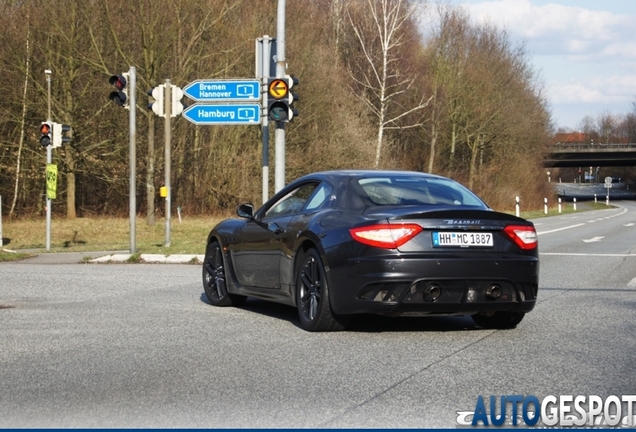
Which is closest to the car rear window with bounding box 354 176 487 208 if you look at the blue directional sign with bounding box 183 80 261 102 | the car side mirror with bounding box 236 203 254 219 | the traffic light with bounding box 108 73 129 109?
the car side mirror with bounding box 236 203 254 219

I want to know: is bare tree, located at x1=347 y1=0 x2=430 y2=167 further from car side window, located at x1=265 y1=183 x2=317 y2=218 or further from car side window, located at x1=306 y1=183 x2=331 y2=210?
car side window, located at x1=306 y1=183 x2=331 y2=210

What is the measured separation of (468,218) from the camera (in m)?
8.70

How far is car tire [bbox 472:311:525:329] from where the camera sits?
9234 mm

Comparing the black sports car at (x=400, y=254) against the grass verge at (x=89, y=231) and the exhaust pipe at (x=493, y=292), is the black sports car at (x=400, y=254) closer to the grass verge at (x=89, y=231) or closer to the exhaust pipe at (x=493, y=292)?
the exhaust pipe at (x=493, y=292)

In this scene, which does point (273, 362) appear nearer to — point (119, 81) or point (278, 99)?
point (278, 99)

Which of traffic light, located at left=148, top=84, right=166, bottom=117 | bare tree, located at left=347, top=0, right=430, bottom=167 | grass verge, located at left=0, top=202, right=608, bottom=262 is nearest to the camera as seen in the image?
traffic light, located at left=148, top=84, right=166, bottom=117

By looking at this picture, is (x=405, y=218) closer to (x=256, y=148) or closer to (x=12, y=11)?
(x=12, y=11)

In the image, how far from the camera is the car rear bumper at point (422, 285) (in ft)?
27.8

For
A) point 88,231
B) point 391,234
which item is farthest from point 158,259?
point 88,231

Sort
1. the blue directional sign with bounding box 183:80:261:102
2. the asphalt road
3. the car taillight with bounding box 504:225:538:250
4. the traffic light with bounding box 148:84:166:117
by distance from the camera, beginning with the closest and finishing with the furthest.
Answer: the asphalt road → the car taillight with bounding box 504:225:538:250 → the blue directional sign with bounding box 183:80:261:102 → the traffic light with bounding box 148:84:166:117

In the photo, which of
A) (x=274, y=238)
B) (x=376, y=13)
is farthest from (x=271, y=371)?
(x=376, y=13)

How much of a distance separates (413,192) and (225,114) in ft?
42.1

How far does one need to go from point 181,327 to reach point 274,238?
130 cm

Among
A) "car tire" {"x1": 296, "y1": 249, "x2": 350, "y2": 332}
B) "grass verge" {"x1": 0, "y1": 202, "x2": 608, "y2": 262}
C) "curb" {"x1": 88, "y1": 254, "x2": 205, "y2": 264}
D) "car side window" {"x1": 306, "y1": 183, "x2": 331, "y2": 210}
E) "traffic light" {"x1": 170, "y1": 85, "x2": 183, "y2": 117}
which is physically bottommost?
"grass verge" {"x1": 0, "y1": 202, "x2": 608, "y2": 262}
